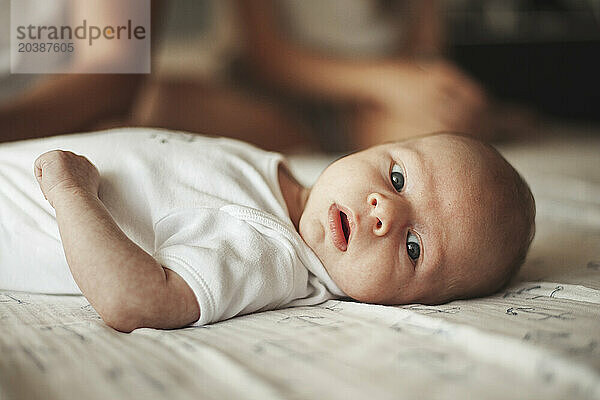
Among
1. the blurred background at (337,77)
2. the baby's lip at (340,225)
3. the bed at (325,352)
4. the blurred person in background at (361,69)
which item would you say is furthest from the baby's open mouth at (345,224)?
the blurred person in background at (361,69)

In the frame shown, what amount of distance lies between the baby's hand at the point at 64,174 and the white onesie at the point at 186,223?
0.04 metres

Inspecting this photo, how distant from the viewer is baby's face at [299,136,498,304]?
34.5 inches

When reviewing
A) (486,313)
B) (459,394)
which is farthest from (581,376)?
(486,313)

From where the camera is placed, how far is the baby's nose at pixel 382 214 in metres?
0.86

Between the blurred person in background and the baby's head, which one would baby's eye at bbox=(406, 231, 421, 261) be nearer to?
the baby's head

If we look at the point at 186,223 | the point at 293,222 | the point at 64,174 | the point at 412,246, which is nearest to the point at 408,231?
the point at 412,246

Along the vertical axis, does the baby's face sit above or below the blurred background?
below

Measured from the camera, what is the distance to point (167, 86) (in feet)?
7.09

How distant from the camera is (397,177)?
0.94m

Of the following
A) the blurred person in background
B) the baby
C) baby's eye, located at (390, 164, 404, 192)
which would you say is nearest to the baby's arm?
the baby

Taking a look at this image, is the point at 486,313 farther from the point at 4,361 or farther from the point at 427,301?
the point at 4,361

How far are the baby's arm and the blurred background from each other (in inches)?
31.2

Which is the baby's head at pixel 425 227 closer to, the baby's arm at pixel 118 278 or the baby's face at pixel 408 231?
the baby's face at pixel 408 231

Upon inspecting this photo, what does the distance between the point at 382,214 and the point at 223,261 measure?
0.21m
